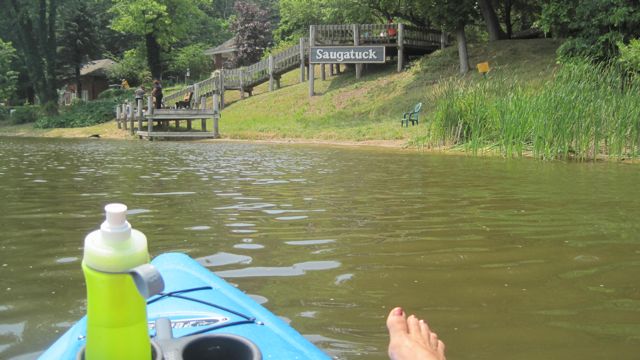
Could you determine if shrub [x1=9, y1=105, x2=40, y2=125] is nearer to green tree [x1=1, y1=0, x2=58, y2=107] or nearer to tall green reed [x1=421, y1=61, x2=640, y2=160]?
green tree [x1=1, y1=0, x2=58, y2=107]

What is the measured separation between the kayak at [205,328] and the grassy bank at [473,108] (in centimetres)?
975

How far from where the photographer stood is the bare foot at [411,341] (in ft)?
7.38

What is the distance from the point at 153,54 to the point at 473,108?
111 feet

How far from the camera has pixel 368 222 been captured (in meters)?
5.58

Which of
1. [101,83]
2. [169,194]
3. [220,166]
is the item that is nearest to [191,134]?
[220,166]

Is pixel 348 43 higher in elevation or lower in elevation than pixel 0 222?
higher

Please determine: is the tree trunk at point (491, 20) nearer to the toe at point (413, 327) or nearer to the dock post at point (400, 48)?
the dock post at point (400, 48)

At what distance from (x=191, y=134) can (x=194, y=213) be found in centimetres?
1689

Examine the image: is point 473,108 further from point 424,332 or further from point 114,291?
point 114,291

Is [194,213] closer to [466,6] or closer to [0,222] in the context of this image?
[0,222]

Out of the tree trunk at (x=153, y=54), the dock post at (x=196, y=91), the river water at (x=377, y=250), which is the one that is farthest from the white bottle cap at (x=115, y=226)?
the tree trunk at (x=153, y=54)

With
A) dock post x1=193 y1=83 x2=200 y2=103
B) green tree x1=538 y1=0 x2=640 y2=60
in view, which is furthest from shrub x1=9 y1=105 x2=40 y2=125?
green tree x1=538 y1=0 x2=640 y2=60

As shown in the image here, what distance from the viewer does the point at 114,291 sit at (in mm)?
1422

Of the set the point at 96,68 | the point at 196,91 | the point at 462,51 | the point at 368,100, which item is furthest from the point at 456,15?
the point at 96,68
